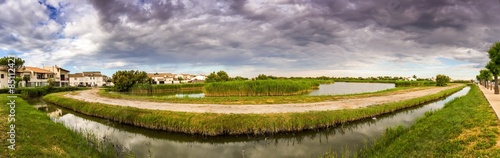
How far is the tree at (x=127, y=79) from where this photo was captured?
7288 centimetres

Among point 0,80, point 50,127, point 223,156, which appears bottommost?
point 223,156

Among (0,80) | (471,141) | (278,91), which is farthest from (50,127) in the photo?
(0,80)

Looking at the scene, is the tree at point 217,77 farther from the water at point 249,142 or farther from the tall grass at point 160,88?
the water at point 249,142

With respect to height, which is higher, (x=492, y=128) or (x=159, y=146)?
(x=492, y=128)

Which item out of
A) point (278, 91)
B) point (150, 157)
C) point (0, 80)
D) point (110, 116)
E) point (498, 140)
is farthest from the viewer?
point (0, 80)

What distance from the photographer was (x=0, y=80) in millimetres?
65812

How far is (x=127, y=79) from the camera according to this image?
74.6m

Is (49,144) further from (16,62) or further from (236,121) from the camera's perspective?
(16,62)

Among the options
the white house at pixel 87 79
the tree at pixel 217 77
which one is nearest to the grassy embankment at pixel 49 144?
the tree at pixel 217 77

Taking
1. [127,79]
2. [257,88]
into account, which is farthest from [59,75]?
[257,88]

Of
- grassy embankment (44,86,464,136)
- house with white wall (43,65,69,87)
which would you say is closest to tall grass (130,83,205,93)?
house with white wall (43,65,69,87)

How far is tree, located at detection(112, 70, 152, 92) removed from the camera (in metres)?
72.9

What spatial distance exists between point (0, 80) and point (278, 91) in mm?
69023

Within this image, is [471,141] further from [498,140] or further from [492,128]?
[492,128]
